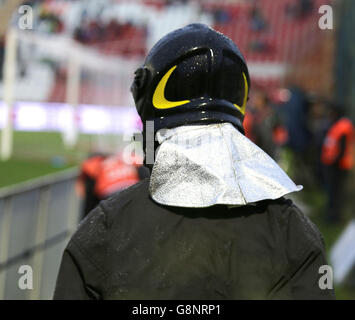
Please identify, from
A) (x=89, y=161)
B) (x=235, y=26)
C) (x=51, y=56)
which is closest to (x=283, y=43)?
(x=235, y=26)

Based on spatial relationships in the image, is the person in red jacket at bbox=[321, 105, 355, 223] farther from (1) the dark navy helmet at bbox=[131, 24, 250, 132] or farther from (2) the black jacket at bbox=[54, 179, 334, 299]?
(2) the black jacket at bbox=[54, 179, 334, 299]

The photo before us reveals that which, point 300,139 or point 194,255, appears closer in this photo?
point 194,255

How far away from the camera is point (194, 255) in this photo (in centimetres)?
145

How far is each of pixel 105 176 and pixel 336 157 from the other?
5.85m

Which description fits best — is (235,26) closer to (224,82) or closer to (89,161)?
(89,161)

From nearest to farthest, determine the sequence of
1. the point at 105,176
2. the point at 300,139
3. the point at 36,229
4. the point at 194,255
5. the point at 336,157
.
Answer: the point at 194,255
the point at 105,176
the point at 36,229
the point at 336,157
the point at 300,139

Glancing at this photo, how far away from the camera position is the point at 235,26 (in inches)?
1366

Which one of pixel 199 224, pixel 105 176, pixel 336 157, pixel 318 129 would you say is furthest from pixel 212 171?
pixel 318 129

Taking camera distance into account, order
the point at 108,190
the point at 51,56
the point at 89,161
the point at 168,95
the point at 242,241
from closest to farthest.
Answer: the point at 242,241
the point at 168,95
the point at 108,190
the point at 89,161
the point at 51,56

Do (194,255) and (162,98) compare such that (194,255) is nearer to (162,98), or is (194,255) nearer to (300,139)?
(162,98)

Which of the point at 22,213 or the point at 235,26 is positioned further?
the point at 235,26

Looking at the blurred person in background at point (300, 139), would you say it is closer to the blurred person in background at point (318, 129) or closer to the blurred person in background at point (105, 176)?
the blurred person in background at point (318, 129)

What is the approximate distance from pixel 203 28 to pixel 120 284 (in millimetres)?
556

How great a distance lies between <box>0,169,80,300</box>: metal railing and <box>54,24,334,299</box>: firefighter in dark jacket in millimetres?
3187
